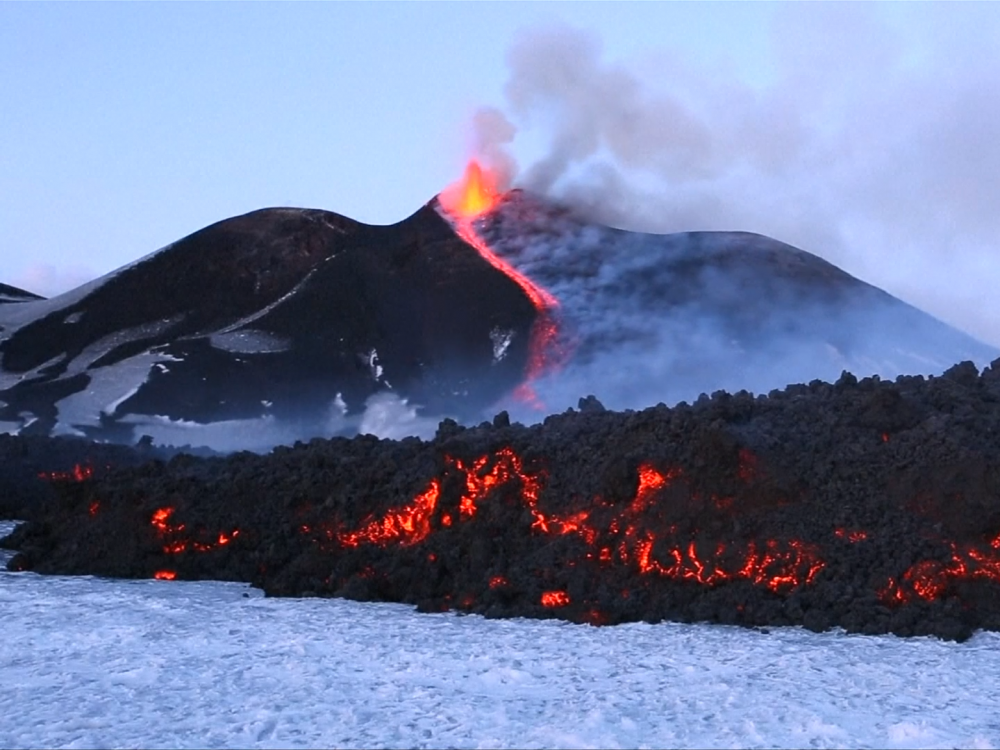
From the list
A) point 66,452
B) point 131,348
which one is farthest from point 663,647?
point 131,348

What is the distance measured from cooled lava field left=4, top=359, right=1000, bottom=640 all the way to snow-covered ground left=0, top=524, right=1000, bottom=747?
11.8 inches

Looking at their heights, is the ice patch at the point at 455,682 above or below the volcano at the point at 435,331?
below

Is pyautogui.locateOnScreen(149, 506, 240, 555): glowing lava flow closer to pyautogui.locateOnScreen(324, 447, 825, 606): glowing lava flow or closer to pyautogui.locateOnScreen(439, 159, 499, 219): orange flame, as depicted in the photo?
pyautogui.locateOnScreen(324, 447, 825, 606): glowing lava flow

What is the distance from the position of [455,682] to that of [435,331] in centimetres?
1348

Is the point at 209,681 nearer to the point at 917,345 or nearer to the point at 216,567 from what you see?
the point at 216,567

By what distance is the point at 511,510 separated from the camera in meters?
6.91

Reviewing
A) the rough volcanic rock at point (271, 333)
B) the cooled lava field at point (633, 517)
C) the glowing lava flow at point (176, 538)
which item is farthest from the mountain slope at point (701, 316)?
the glowing lava flow at point (176, 538)

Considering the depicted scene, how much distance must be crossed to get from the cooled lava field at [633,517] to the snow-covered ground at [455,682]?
0.30m

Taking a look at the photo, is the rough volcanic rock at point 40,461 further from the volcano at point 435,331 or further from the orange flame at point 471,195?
the orange flame at point 471,195

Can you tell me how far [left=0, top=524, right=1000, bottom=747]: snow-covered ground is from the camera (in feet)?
13.8

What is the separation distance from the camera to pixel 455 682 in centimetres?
488

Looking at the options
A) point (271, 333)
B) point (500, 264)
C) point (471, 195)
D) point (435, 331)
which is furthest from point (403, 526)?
point (471, 195)

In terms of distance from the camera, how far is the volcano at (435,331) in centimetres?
1576

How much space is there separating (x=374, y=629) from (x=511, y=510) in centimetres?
134
